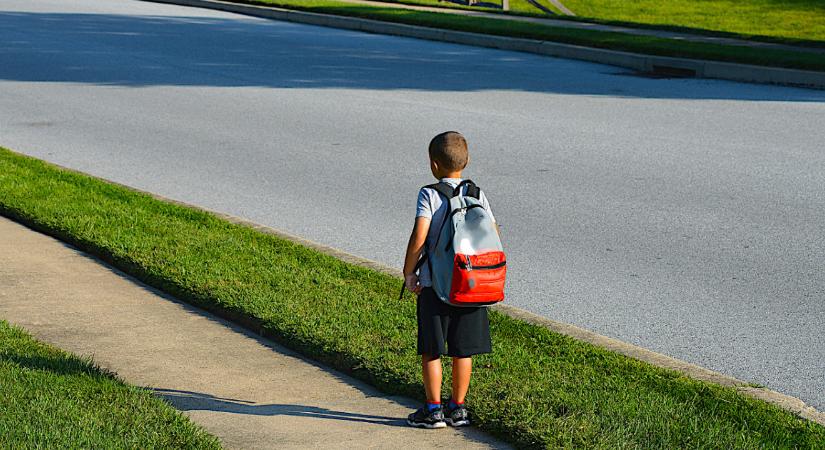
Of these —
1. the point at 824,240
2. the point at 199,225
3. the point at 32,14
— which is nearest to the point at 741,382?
the point at 824,240

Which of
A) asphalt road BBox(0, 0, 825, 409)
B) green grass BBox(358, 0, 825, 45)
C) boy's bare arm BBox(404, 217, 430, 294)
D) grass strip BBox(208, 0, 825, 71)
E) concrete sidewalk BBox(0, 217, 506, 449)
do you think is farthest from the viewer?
green grass BBox(358, 0, 825, 45)

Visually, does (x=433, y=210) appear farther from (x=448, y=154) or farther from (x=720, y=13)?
(x=720, y=13)

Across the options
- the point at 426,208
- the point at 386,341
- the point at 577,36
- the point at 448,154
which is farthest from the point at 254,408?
the point at 577,36

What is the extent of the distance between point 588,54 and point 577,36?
1463 mm

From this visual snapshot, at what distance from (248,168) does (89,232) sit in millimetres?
3105

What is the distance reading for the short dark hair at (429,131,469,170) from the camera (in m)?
4.23

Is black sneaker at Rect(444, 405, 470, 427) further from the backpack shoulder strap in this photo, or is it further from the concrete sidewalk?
the backpack shoulder strap

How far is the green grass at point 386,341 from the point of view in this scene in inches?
169

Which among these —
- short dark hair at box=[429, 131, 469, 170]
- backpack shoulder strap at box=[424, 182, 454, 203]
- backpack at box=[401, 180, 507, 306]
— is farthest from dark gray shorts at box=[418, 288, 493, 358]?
short dark hair at box=[429, 131, 469, 170]

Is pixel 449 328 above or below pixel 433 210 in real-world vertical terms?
below

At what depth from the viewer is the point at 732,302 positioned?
6.36 metres

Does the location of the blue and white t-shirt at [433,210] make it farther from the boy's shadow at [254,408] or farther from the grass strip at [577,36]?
the grass strip at [577,36]

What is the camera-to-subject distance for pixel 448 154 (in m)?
4.23

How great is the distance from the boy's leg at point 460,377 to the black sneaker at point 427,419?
9 centimetres
